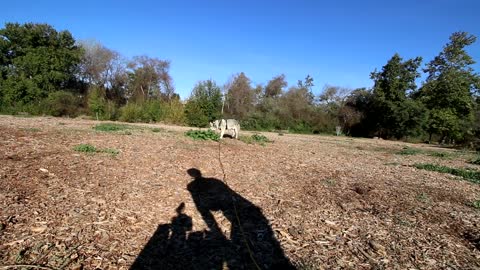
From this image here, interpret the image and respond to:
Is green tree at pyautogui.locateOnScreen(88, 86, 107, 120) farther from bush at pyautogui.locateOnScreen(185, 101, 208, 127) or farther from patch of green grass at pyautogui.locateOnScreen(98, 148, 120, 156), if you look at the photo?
patch of green grass at pyautogui.locateOnScreen(98, 148, 120, 156)

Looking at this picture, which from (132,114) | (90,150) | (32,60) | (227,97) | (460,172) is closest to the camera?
(90,150)

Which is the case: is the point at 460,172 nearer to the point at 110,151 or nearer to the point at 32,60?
the point at 110,151

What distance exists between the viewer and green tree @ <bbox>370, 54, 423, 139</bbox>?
35.2 m

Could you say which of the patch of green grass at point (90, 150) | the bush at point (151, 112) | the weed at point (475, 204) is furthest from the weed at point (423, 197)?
the bush at point (151, 112)

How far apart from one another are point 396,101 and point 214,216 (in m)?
37.7

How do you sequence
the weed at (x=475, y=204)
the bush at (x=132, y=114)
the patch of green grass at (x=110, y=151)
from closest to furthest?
the weed at (x=475, y=204) < the patch of green grass at (x=110, y=151) < the bush at (x=132, y=114)

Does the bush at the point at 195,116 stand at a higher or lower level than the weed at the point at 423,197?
higher

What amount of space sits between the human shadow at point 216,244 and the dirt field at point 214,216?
0.01m

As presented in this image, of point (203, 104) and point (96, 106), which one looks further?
point (203, 104)

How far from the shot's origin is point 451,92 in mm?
36500

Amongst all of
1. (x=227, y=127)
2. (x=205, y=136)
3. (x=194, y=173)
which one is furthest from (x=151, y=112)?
(x=194, y=173)

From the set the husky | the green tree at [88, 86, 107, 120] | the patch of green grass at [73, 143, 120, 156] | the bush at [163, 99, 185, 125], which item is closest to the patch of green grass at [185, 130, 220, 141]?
the husky

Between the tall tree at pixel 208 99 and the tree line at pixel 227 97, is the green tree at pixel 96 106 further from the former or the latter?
the tall tree at pixel 208 99

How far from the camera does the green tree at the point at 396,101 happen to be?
115ft
